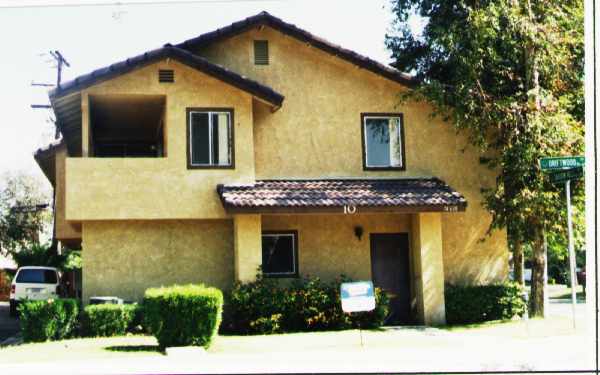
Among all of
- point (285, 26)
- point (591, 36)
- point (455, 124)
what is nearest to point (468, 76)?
point (455, 124)

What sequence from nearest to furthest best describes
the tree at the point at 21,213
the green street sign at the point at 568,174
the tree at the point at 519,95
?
1. the green street sign at the point at 568,174
2. the tree at the point at 519,95
3. the tree at the point at 21,213

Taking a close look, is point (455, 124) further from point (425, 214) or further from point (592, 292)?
point (592, 292)

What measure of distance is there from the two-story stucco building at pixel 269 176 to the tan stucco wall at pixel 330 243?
37mm

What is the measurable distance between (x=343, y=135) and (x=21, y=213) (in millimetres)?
30747

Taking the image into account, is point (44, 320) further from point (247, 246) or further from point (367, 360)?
point (367, 360)

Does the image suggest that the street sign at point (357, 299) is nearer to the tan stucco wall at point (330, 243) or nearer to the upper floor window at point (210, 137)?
the tan stucco wall at point (330, 243)

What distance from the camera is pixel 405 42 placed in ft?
83.0

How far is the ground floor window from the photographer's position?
1977 centimetres

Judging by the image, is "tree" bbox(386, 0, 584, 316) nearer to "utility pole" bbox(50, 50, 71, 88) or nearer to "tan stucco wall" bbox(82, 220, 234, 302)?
"tan stucco wall" bbox(82, 220, 234, 302)

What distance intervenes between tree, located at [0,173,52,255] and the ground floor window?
89.3 ft

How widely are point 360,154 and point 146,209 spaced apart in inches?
234

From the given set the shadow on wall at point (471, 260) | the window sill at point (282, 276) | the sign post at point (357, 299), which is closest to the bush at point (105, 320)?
the window sill at point (282, 276)

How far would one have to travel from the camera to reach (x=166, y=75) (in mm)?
18734

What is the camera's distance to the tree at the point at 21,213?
44.9 m
